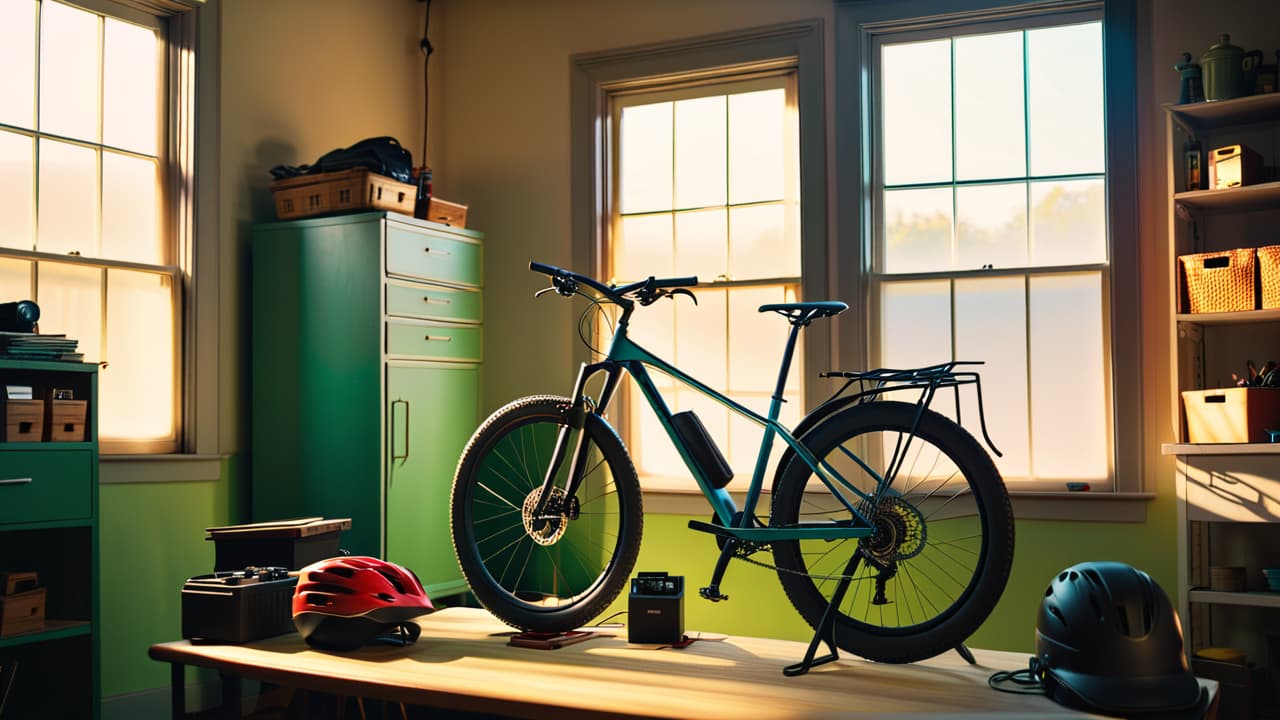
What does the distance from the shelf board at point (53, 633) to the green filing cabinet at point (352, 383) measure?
97cm

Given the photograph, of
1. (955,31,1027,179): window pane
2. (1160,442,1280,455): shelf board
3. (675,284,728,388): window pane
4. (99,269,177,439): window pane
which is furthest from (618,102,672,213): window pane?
(1160,442,1280,455): shelf board

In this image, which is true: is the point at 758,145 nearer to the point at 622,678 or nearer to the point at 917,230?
the point at 917,230

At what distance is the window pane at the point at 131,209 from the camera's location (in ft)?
12.7

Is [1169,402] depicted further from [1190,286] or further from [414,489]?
[414,489]

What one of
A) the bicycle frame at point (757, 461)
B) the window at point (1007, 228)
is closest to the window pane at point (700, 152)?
the window at point (1007, 228)

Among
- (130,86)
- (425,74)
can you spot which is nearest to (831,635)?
(130,86)

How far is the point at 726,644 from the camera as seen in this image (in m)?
2.69

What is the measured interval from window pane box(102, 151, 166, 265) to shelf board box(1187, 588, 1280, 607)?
3.69m

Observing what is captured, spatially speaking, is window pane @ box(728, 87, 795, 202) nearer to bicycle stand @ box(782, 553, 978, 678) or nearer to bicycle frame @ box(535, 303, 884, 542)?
bicycle frame @ box(535, 303, 884, 542)

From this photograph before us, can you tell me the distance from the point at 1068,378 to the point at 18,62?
12.4 feet

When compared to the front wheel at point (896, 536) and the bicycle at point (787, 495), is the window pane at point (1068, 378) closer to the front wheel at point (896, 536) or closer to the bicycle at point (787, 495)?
the bicycle at point (787, 495)

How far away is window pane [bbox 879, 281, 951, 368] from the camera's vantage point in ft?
13.9

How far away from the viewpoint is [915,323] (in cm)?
426

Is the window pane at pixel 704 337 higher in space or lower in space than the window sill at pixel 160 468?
higher
